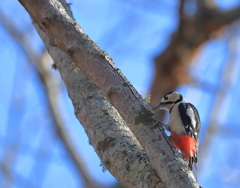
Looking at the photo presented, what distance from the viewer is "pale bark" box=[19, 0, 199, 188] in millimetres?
1721

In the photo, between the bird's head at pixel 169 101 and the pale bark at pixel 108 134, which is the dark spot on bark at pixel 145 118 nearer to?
the pale bark at pixel 108 134

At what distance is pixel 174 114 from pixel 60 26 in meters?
1.66

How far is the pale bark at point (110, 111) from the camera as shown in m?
1.72

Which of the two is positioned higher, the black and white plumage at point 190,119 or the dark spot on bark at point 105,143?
the black and white plumage at point 190,119

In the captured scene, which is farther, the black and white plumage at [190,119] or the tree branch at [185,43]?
the tree branch at [185,43]

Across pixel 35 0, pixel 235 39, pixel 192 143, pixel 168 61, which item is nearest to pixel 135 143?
pixel 35 0

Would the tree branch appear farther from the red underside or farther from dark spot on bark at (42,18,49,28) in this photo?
dark spot on bark at (42,18,49,28)

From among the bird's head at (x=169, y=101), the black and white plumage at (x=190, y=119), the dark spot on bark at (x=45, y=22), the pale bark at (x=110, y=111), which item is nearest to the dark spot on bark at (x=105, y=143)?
the pale bark at (x=110, y=111)

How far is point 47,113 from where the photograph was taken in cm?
545

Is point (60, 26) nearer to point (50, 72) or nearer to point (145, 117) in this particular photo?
point (145, 117)

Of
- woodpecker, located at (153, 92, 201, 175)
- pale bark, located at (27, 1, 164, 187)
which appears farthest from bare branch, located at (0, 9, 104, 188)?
pale bark, located at (27, 1, 164, 187)

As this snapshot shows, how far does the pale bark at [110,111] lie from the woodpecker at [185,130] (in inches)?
36.9

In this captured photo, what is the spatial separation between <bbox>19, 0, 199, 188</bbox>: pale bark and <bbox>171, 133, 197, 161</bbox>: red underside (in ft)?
3.24

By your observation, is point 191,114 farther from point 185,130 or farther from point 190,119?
point 185,130
